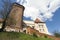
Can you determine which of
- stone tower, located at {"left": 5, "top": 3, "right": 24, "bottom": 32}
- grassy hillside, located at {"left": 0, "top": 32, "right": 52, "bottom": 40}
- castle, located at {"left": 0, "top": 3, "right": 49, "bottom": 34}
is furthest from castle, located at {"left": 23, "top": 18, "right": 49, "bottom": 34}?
grassy hillside, located at {"left": 0, "top": 32, "right": 52, "bottom": 40}

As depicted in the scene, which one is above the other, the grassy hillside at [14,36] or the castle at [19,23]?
the castle at [19,23]

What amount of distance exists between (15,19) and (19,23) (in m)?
0.20

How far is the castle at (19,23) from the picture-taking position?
9.29 m

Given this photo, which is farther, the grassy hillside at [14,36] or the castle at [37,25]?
the castle at [37,25]

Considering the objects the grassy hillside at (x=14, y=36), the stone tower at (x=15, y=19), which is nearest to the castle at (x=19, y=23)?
the stone tower at (x=15, y=19)

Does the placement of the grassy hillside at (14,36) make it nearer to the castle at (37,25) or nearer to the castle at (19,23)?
the castle at (19,23)

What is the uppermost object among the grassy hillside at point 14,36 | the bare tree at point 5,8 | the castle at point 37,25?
the bare tree at point 5,8

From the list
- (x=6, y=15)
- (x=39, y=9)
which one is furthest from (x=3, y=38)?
(x=39, y=9)

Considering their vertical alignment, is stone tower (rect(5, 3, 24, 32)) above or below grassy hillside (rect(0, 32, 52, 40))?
above

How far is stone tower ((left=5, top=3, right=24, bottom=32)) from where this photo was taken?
30.6 ft

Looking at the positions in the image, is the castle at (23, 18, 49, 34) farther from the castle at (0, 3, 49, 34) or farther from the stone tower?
the stone tower

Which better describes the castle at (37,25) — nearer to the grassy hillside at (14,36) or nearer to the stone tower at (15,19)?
the stone tower at (15,19)

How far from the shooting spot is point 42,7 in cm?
939

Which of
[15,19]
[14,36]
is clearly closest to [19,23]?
[15,19]
